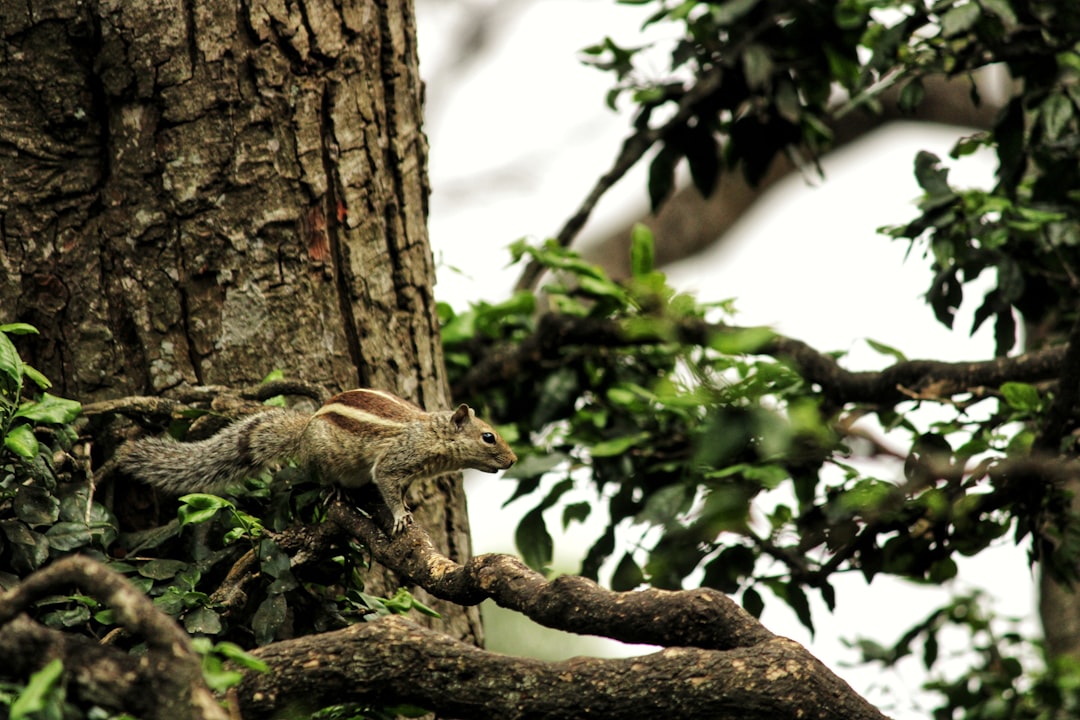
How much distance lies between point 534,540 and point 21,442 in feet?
5.97

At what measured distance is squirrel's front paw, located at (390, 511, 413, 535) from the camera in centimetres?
245

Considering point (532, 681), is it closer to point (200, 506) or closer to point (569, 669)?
point (569, 669)

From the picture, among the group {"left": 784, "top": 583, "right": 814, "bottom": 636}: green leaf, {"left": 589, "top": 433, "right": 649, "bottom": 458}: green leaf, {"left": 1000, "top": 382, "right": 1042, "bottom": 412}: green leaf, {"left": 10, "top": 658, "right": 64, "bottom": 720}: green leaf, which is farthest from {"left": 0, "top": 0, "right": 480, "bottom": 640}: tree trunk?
{"left": 1000, "top": 382, "right": 1042, "bottom": 412}: green leaf

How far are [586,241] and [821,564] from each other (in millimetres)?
5374

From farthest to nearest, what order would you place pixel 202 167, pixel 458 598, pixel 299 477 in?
1. pixel 202 167
2. pixel 299 477
3. pixel 458 598

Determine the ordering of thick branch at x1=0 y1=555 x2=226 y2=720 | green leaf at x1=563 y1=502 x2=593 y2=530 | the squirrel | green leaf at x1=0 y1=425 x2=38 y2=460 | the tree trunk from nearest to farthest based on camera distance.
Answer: thick branch at x1=0 y1=555 x2=226 y2=720 < green leaf at x1=0 y1=425 x2=38 y2=460 < the squirrel < the tree trunk < green leaf at x1=563 y1=502 x2=593 y2=530

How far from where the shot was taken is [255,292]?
2.82 metres

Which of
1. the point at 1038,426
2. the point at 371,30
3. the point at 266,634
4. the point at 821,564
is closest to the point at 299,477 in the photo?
the point at 266,634

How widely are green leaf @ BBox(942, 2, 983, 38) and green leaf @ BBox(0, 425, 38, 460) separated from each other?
2346mm

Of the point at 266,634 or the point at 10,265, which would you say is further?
the point at 10,265

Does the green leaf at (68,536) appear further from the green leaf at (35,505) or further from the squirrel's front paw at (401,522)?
the squirrel's front paw at (401,522)

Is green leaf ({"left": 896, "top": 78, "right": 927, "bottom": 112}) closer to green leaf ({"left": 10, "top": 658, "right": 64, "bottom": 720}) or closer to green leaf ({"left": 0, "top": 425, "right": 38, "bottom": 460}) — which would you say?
green leaf ({"left": 0, "top": 425, "right": 38, "bottom": 460})

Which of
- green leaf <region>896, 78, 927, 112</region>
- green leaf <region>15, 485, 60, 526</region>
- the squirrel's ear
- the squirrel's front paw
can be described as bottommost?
the squirrel's front paw

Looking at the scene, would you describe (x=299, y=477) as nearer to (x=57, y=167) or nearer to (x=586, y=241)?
(x=57, y=167)
